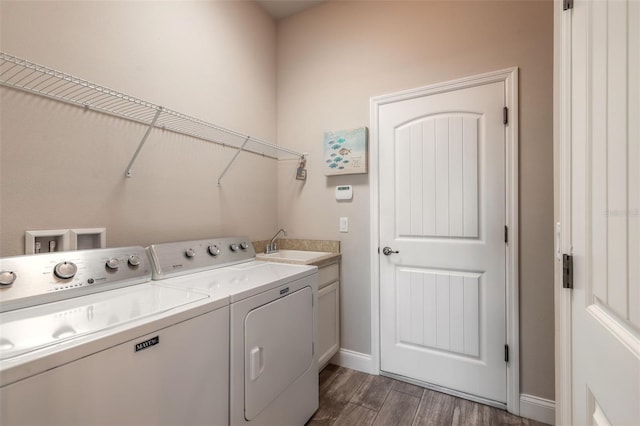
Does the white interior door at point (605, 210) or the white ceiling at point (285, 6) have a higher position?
the white ceiling at point (285, 6)

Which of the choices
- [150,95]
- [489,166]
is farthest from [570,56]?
[150,95]

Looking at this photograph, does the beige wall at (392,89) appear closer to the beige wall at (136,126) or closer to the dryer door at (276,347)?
the beige wall at (136,126)

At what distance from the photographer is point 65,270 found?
1127mm

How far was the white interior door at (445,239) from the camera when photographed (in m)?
1.83

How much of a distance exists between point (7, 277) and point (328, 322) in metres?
1.75

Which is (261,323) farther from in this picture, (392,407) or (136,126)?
(136,126)

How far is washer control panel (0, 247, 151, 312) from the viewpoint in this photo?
3.28ft

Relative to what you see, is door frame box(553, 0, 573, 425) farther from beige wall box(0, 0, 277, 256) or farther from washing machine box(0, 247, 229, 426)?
beige wall box(0, 0, 277, 256)

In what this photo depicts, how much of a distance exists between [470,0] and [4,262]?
9.14 ft

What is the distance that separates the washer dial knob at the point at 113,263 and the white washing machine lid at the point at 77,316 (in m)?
0.10

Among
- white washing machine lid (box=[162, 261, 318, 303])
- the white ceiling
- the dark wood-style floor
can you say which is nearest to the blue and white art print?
white washing machine lid (box=[162, 261, 318, 303])

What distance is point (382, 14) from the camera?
2201mm

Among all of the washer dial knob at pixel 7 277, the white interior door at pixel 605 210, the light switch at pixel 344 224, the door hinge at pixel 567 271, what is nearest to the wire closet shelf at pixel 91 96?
the washer dial knob at pixel 7 277

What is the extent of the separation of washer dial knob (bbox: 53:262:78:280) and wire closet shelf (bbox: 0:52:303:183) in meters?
0.57
